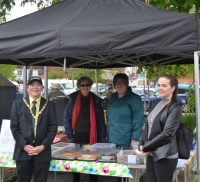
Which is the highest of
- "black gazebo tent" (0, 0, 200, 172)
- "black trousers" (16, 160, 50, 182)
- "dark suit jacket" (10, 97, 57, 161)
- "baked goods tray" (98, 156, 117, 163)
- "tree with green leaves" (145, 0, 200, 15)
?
"tree with green leaves" (145, 0, 200, 15)

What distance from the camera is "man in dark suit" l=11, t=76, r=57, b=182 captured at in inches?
167

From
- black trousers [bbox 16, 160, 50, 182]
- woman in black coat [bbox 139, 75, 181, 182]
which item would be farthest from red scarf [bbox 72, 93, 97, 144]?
woman in black coat [bbox 139, 75, 181, 182]

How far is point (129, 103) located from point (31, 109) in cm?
136

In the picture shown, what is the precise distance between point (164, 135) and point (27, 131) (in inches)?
61.9

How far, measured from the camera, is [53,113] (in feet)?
14.4

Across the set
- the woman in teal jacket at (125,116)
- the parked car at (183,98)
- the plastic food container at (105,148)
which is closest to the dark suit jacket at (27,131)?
the plastic food container at (105,148)

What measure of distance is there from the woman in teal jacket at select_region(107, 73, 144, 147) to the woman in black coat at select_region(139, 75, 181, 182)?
117cm

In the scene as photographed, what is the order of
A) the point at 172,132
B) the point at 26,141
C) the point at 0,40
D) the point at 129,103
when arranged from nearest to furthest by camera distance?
the point at 172,132
the point at 26,141
the point at 0,40
the point at 129,103

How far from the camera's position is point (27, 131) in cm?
Answer: 424

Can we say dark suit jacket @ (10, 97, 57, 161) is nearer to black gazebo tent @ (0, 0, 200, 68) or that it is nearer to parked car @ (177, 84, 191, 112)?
black gazebo tent @ (0, 0, 200, 68)

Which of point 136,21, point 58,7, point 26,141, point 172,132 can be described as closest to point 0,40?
point 58,7

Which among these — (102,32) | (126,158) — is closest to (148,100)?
(126,158)

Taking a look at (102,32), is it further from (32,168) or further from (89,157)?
(32,168)

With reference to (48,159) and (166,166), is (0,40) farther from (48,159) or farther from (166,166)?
(166,166)
